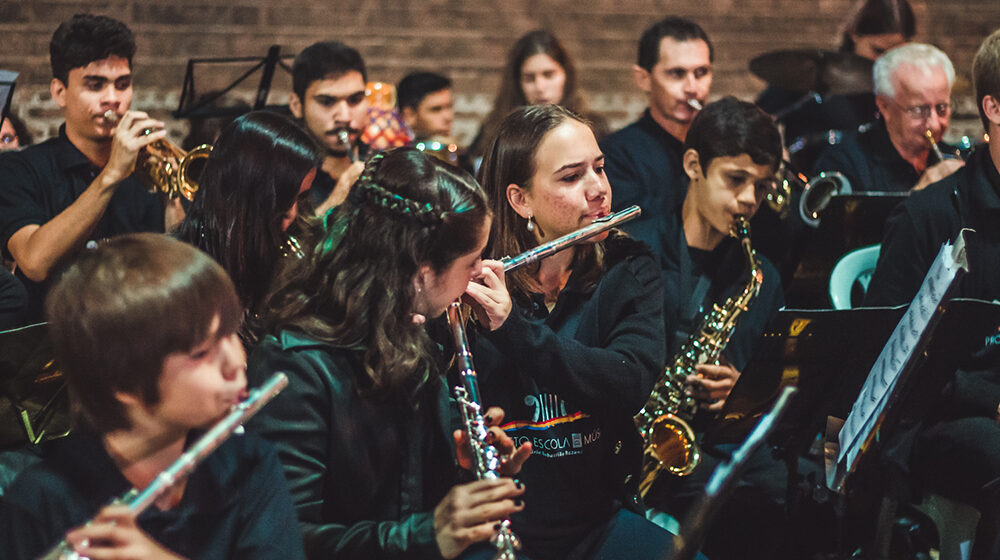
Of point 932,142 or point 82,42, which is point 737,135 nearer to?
point 932,142

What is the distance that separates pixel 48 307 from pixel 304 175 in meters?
1.25

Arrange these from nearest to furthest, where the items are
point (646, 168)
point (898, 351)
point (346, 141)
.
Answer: point (898, 351) < point (646, 168) < point (346, 141)

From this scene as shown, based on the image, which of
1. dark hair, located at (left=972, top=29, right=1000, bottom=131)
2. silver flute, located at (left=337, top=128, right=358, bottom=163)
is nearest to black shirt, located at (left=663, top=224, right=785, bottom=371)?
dark hair, located at (left=972, top=29, right=1000, bottom=131)

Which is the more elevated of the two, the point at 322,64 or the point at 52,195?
the point at 322,64

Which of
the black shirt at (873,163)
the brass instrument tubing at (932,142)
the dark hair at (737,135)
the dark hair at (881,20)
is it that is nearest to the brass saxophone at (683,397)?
the dark hair at (737,135)

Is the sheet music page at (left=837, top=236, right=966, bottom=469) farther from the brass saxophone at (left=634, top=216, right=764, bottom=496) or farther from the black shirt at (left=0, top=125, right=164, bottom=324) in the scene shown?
the black shirt at (left=0, top=125, right=164, bottom=324)

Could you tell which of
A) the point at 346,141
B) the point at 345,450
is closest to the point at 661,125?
the point at 346,141

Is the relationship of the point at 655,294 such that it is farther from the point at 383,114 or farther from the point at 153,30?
the point at 153,30

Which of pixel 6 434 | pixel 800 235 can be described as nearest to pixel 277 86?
pixel 800 235

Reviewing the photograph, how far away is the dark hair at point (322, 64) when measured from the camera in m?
4.55

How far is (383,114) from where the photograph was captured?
5.09 metres

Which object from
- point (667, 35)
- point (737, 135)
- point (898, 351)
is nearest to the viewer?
point (898, 351)

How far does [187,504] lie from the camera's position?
66.1 inches

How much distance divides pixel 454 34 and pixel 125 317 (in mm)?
4994
